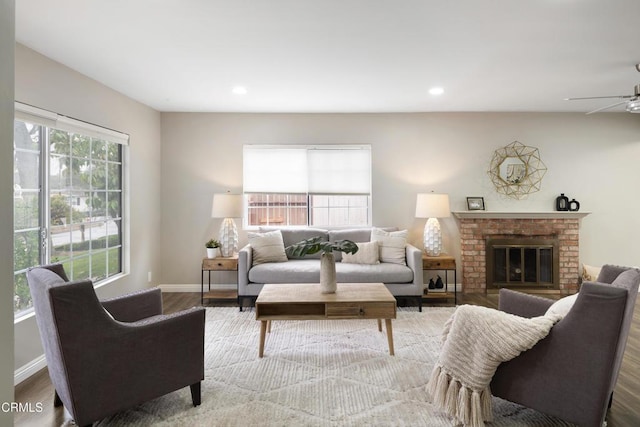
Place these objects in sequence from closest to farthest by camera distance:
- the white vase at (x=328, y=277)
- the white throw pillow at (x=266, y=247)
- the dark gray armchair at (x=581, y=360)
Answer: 1. the dark gray armchair at (x=581, y=360)
2. the white vase at (x=328, y=277)
3. the white throw pillow at (x=266, y=247)

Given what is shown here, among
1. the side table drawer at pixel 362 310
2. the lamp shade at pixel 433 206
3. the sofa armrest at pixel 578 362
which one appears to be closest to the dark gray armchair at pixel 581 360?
the sofa armrest at pixel 578 362

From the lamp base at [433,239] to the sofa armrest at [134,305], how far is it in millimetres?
3330

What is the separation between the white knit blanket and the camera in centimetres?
197

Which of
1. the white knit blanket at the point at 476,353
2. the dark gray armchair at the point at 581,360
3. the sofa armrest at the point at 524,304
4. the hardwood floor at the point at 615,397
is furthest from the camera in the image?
the sofa armrest at the point at 524,304

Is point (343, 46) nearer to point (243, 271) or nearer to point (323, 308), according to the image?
point (323, 308)

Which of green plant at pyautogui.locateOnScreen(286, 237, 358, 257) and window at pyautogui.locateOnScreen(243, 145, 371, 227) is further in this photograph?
window at pyautogui.locateOnScreen(243, 145, 371, 227)

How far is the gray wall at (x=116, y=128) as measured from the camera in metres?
2.87

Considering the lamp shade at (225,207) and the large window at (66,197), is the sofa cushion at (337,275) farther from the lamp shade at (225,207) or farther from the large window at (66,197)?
the large window at (66,197)

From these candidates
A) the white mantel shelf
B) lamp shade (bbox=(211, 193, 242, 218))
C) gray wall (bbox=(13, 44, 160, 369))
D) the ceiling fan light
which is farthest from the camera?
the white mantel shelf

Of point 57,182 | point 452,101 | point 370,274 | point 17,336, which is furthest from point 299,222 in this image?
point 17,336

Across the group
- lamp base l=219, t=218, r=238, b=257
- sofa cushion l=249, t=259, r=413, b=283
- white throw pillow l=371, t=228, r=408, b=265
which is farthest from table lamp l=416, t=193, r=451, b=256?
lamp base l=219, t=218, r=238, b=257

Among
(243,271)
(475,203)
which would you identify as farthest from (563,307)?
(475,203)

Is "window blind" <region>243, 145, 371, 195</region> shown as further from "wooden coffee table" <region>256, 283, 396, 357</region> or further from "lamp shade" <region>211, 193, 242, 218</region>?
"wooden coffee table" <region>256, 283, 396, 357</region>

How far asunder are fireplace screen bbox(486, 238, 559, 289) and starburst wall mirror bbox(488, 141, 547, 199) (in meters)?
0.70
